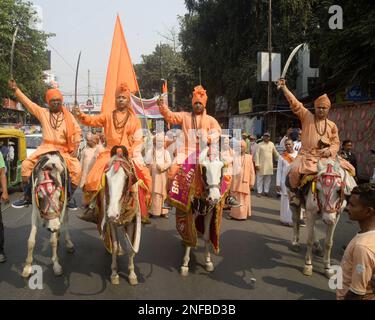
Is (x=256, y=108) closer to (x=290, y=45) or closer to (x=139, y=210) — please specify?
(x=290, y=45)

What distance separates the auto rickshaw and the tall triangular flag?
6.24 meters

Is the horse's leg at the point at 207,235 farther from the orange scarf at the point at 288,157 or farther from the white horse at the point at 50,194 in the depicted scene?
the orange scarf at the point at 288,157

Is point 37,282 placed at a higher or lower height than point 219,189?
lower

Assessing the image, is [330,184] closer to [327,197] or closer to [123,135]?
[327,197]

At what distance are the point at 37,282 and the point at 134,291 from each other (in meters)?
1.25

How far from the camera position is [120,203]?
4293mm

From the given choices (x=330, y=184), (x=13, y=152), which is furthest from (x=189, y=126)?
(x=13, y=152)

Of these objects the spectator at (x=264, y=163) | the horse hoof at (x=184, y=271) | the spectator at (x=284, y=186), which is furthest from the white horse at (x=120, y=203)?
the spectator at (x=264, y=163)

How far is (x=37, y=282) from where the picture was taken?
15.5ft

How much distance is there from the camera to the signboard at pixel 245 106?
2123 cm

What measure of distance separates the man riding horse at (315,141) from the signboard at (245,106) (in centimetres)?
1561

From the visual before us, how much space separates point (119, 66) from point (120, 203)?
2782 millimetres

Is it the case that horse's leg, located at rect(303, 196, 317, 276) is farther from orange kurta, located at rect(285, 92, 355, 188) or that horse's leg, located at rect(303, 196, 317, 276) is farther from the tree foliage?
the tree foliage

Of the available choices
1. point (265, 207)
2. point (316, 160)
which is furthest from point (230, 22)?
point (316, 160)
